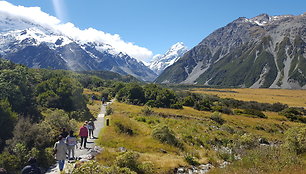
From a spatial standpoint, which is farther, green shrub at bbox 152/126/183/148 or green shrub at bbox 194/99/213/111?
green shrub at bbox 194/99/213/111

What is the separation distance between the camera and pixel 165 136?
22.5 meters

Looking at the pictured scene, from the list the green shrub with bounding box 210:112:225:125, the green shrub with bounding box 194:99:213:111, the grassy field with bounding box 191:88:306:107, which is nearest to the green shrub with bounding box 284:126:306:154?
the green shrub with bounding box 210:112:225:125

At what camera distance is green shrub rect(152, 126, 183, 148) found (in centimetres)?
2227

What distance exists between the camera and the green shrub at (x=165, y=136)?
22.3m

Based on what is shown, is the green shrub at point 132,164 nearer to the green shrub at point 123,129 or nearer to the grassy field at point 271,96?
the green shrub at point 123,129

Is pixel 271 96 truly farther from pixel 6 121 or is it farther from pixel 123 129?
pixel 6 121

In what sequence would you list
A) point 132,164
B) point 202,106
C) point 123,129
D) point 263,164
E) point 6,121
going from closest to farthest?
point 263,164 < point 132,164 < point 6,121 < point 123,129 < point 202,106

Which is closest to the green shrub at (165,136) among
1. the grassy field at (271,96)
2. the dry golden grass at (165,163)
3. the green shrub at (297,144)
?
the dry golden grass at (165,163)

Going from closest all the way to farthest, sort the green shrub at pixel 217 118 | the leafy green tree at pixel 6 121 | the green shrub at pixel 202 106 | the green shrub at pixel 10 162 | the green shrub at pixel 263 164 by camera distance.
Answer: the green shrub at pixel 263 164, the green shrub at pixel 10 162, the leafy green tree at pixel 6 121, the green shrub at pixel 217 118, the green shrub at pixel 202 106

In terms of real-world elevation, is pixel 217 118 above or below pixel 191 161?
below

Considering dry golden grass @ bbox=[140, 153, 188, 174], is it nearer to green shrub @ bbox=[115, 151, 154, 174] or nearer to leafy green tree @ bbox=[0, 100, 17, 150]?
green shrub @ bbox=[115, 151, 154, 174]

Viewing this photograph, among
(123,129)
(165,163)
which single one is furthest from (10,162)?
(123,129)

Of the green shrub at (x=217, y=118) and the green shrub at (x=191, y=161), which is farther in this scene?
the green shrub at (x=217, y=118)

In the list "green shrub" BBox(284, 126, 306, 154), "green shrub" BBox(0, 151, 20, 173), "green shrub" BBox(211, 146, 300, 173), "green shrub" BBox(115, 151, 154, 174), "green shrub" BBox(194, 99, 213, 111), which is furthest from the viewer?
"green shrub" BBox(194, 99, 213, 111)
